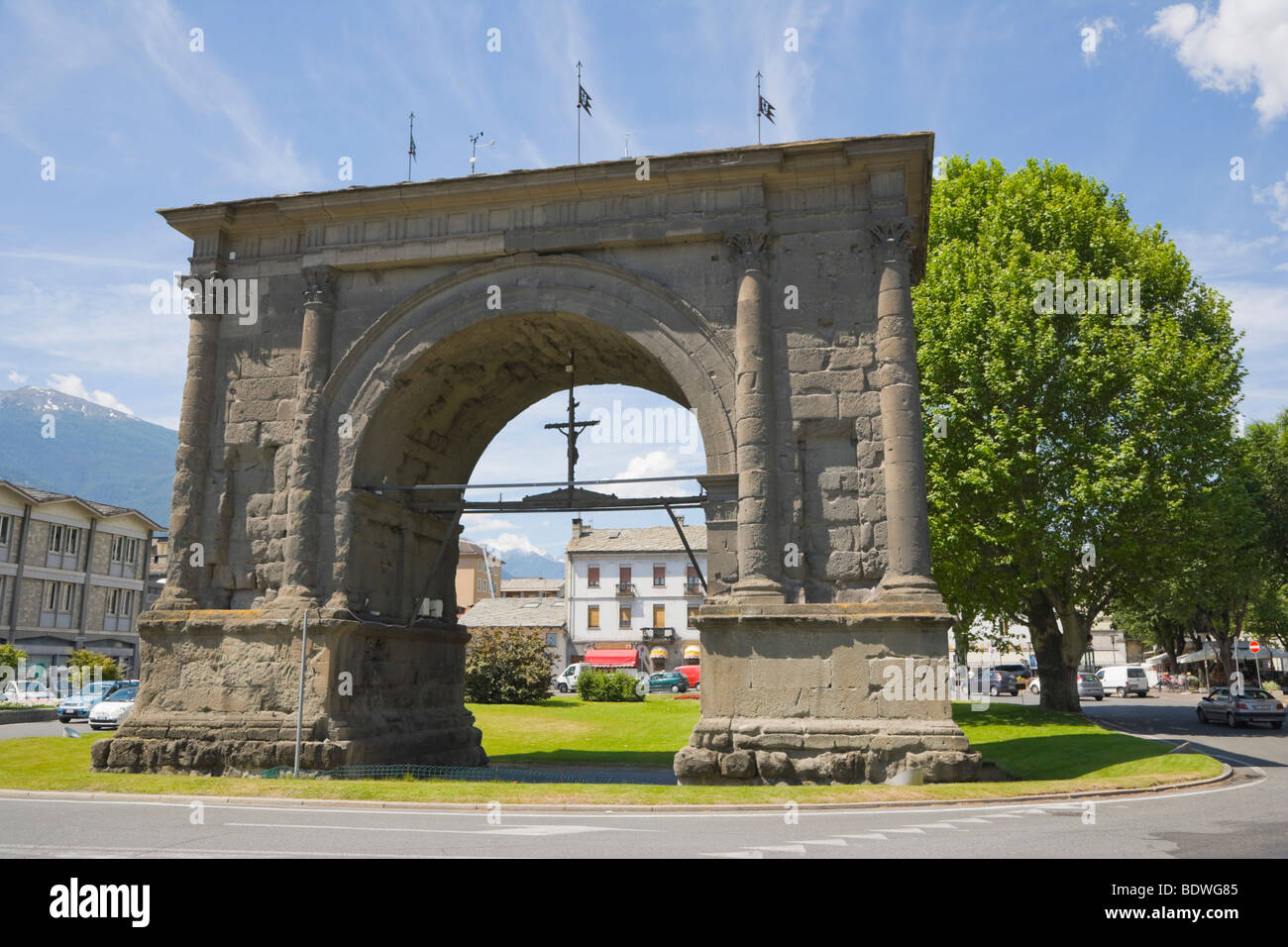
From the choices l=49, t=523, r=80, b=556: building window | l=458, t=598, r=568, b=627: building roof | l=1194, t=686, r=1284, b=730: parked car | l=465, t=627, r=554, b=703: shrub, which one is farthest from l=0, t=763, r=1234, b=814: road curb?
l=458, t=598, r=568, b=627: building roof

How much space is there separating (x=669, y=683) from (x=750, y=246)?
133ft

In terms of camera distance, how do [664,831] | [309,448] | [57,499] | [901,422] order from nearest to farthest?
[664,831], [901,422], [309,448], [57,499]

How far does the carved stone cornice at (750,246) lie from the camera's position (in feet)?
51.5

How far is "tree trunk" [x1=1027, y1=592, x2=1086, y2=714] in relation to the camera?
87.7 feet

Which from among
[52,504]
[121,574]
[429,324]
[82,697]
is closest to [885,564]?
[429,324]

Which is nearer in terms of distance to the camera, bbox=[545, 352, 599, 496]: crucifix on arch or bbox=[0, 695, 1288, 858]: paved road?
bbox=[0, 695, 1288, 858]: paved road

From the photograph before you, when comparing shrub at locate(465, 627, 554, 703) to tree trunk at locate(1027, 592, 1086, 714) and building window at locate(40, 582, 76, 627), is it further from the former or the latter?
building window at locate(40, 582, 76, 627)

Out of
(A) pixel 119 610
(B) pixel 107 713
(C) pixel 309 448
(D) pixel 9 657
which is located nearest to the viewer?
(C) pixel 309 448

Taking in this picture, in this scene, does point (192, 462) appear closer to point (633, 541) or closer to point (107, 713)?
point (107, 713)

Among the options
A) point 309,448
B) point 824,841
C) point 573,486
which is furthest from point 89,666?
point 824,841

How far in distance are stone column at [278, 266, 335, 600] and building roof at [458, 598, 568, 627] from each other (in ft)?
167

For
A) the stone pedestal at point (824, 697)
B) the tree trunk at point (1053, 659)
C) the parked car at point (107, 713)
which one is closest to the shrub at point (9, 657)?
Result: the parked car at point (107, 713)

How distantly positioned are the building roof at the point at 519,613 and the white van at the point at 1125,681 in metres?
35.8

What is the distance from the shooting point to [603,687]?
3881cm
